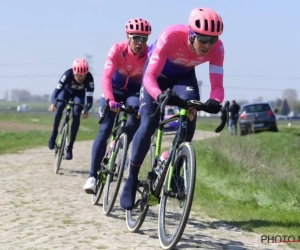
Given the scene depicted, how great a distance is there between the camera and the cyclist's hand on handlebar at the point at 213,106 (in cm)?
646

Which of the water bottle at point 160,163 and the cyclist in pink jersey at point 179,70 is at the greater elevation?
the cyclist in pink jersey at point 179,70

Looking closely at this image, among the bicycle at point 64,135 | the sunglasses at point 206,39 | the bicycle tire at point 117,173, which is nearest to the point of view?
the sunglasses at point 206,39

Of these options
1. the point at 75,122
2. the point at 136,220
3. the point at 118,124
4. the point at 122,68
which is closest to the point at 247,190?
the point at 118,124

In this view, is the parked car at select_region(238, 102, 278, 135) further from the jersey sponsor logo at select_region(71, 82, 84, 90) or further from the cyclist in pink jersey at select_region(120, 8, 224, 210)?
the cyclist in pink jersey at select_region(120, 8, 224, 210)

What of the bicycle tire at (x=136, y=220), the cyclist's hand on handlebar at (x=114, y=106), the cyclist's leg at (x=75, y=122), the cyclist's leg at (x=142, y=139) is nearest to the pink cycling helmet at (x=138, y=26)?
the cyclist's hand on handlebar at (x=114, y=106)

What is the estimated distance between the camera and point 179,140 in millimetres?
6602

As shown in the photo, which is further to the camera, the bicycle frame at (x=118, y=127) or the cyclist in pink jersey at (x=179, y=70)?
the bicycle frame at (x=118, y=127)

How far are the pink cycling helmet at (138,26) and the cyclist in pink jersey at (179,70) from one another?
1314 mm

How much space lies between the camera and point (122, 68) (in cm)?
923

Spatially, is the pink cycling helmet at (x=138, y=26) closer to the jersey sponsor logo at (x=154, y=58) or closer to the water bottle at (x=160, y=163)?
the jersey sponsor logo at (x=154, y=58)

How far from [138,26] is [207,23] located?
2323 mm

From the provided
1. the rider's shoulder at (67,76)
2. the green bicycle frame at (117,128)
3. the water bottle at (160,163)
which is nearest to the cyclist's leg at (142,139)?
the water bottle at (160,163)

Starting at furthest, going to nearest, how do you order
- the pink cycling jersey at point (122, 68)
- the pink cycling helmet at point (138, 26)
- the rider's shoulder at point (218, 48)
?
the pink cycling jersey at point (122, 68) → the pink cycling helmet at point (138, 26) → the rider's shoulder at point (218, 48)

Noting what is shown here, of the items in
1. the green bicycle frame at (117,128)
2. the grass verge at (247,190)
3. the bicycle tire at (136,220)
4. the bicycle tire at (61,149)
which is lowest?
the grass verge at (247,190)
